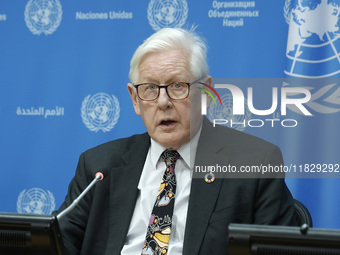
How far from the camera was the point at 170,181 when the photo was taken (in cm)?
210

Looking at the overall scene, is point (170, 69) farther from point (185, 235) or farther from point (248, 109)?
point (185, 235)

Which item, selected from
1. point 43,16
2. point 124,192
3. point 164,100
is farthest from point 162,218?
point 43,16

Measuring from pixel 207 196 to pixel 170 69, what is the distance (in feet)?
1.99

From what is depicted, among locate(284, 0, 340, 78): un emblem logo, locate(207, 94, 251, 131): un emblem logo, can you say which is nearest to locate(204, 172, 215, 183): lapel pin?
locate(207, 94, 251, 131): un emblem logo

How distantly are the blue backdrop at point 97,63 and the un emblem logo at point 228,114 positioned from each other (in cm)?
57

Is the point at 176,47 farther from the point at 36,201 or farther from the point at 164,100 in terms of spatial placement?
the point at 36,201

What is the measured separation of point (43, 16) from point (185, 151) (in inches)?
75.3

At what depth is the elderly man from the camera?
6.36ft

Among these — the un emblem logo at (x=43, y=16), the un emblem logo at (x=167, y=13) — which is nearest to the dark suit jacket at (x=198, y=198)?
the un emblem logo at (x=167, y=13)

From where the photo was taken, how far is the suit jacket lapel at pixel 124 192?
2020 millimetres

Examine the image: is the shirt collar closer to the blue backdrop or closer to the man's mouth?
the man's mouth

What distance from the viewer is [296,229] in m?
1.23

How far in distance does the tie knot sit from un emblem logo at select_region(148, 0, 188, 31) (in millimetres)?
1356

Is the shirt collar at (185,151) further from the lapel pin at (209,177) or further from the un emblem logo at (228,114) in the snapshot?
the un emblem logo at (228,114)
